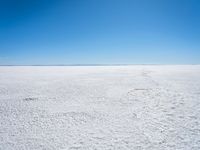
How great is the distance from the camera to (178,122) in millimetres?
3463

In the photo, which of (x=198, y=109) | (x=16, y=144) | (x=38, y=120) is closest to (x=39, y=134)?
(x=16, y=144)

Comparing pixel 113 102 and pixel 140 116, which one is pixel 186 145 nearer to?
pixel 140 116

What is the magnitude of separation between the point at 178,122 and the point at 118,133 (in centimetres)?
141

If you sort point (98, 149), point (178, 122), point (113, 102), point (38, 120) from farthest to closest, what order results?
point (113, 102) → point (38, 120) → point (178, 122) → point (98, 149)

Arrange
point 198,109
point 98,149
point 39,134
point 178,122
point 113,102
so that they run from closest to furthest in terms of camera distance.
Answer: point 98,149 → point 39,134 → point 178,122 → point 198,109 → point 113,102

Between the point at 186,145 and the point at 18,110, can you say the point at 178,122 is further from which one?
the point at 18,110

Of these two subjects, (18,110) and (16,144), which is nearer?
(16,144)

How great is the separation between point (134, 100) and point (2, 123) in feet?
12.4

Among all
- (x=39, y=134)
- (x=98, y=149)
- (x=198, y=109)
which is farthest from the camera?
(x=198, y=109)

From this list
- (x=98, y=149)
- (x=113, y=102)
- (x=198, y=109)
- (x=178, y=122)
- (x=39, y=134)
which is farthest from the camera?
(x=113, y=102)

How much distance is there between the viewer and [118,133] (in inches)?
120

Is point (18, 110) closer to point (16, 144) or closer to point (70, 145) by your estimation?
point (16, 144)

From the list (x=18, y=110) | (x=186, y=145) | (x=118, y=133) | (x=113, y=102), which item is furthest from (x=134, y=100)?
(x=18, y=110)

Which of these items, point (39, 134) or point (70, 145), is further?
point (39, 134)
